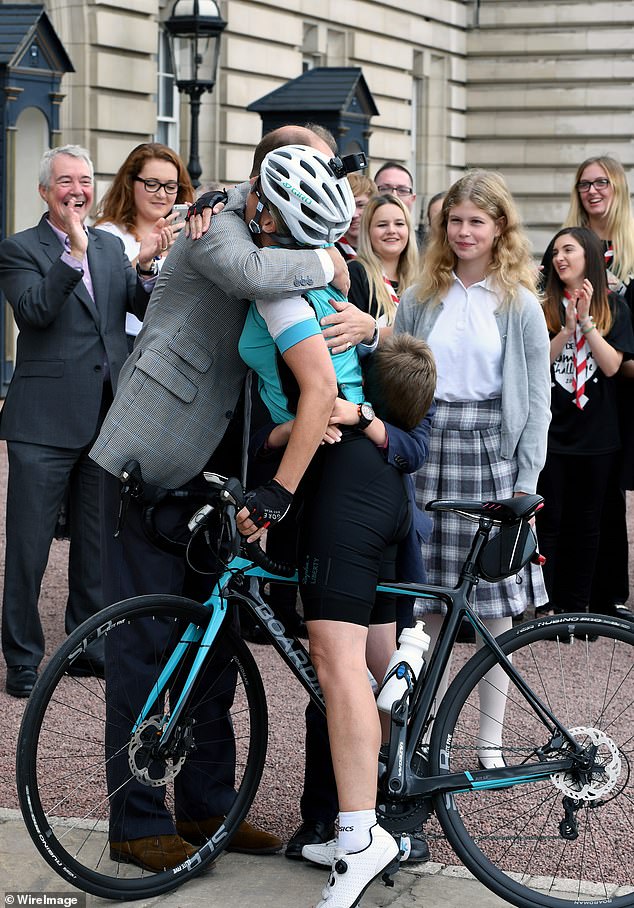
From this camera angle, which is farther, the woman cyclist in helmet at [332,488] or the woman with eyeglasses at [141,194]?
the woman with eyeglasses at [141,194]

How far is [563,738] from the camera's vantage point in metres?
3.64

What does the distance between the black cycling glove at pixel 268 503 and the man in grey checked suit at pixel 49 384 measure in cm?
233

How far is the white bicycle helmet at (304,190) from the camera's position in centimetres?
335

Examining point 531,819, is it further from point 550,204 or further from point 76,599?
point 550,204

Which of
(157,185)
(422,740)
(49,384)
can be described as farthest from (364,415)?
(157,185)

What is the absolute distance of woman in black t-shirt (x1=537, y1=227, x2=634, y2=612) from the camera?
6.57 metres

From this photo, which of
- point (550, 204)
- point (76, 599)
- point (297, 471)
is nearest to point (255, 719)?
point (297, 471)

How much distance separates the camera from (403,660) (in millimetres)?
3652

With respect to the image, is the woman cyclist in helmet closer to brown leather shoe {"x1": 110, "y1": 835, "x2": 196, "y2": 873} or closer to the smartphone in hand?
brown leather shoe {"x1": 110, "y1": 835, "x2": 196, "y2": 873}

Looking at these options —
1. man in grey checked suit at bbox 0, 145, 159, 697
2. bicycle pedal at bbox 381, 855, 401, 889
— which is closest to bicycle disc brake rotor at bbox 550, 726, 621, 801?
bicycle pedal at bbox 381, 855, 401, 889

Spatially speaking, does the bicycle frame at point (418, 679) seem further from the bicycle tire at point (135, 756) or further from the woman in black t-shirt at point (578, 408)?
the woman in black t-shirt at point (578, 408)

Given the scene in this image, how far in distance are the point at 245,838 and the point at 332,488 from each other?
3.31 ft

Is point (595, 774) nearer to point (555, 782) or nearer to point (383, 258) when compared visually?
point (555, 782)

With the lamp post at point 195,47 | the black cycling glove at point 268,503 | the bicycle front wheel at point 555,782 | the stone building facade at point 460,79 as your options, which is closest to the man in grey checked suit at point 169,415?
the black cycling glove at point 268,503
